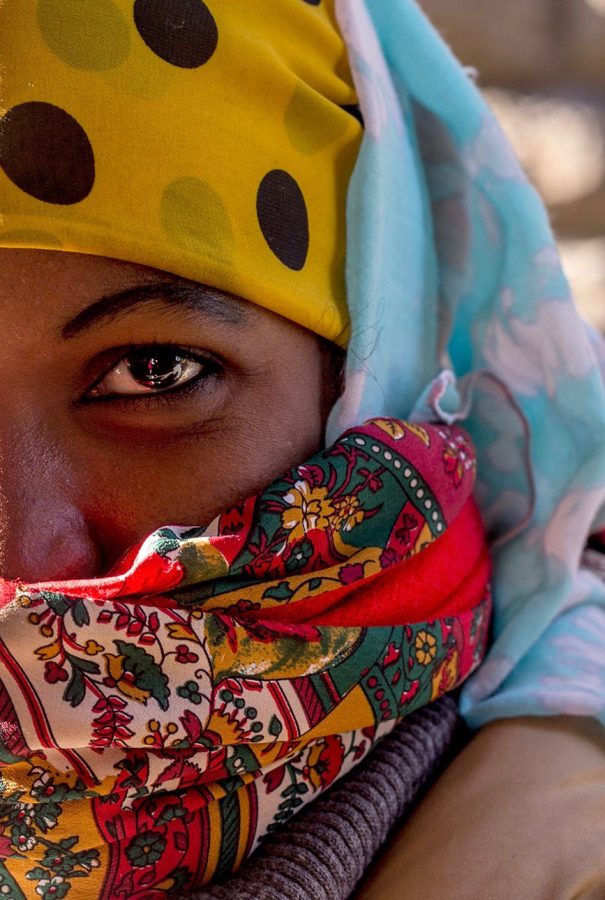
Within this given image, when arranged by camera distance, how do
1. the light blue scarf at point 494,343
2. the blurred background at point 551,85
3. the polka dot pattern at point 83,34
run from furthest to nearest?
the blurred background at point 551,85 < the light blue scarf at point 494,343 < the polka dot pattern at point 83,34

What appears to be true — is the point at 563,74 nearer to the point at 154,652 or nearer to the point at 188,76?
the point at 188,76

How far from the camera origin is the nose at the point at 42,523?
0.78 metres

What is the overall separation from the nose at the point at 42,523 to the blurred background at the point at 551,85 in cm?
153

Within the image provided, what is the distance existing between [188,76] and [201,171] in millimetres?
91

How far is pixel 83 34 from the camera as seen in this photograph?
2.63 ft

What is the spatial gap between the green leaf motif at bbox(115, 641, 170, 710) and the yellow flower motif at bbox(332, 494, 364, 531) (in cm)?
21

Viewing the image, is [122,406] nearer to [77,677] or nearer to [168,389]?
[168,389]

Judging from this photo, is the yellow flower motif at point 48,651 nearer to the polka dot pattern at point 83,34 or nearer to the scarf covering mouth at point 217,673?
the scarf covering mouth at point 217,673

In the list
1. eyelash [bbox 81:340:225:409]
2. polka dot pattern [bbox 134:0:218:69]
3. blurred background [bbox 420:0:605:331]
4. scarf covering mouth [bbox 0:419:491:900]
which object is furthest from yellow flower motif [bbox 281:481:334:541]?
blurred background [bbox 420:0:605:331]

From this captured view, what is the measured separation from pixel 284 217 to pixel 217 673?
439mm

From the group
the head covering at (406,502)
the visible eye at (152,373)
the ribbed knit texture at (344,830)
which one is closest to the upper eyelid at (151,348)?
the visible eye at (152,373)

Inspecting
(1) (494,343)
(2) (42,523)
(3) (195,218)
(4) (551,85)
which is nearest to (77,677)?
(2) (42,523)

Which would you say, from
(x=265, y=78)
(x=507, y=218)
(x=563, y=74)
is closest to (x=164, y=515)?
(x=265, y=78)

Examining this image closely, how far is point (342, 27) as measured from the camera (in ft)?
3.31
